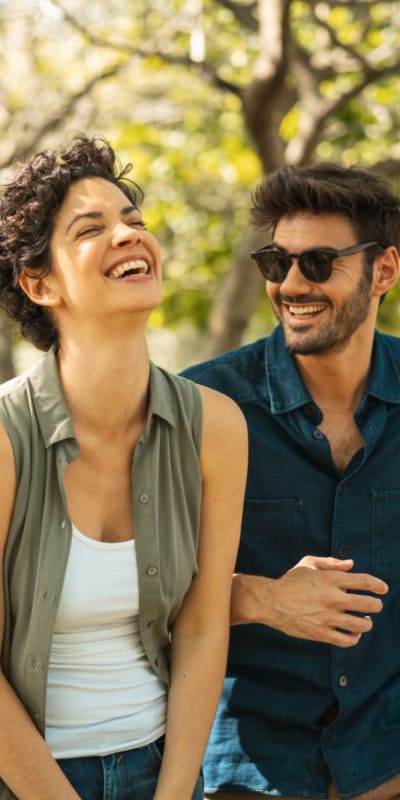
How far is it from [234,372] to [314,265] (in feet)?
1.36

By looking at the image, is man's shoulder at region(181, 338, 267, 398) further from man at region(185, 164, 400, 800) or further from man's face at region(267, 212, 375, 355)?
man's face at region(267, 212, 375, 355)

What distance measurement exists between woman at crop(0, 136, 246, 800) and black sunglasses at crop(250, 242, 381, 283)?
0.63 meters

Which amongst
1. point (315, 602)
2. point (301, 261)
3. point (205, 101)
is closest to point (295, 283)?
point (301, 261)

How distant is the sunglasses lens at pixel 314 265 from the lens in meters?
3.75

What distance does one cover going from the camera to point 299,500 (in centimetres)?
359

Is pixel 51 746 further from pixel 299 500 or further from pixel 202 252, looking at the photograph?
pixel 202 252

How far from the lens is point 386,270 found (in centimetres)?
408

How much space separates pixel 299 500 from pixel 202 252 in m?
9.44

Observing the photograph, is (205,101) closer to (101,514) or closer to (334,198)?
(334,198)

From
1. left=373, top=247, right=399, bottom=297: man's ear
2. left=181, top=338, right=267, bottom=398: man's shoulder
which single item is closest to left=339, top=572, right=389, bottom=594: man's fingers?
left=181, top=338, right=267, bottom=398: man's shoulder

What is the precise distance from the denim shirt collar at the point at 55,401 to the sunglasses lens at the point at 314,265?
744 millimetres

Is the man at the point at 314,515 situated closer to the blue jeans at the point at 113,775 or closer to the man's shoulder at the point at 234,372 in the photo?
the man's shoulder at the point at 234,372

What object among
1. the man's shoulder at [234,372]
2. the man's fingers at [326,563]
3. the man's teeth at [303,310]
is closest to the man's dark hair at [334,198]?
the man's teeth at [303,310]

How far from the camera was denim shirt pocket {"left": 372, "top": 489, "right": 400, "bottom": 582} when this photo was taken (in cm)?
362
